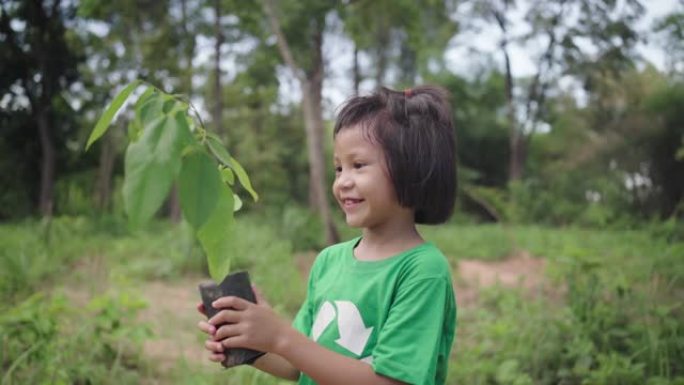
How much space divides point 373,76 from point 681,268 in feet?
46.3

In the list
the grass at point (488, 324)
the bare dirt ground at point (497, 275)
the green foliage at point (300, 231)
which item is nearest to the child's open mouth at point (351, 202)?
the grass at point (488, 324)

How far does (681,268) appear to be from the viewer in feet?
10.5

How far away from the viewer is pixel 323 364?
0.92m

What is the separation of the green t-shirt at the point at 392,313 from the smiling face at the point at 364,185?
7cm

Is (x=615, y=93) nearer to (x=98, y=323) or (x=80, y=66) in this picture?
(x=80, y=66)

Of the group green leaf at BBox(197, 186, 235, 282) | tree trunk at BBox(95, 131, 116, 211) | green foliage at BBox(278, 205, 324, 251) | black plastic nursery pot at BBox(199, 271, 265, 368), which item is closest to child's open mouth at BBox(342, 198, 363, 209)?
black plastic nursery pot at BBox(199, 271, 265, 368)

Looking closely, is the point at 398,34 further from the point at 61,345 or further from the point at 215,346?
the point at 215,346

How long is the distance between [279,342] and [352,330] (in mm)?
178

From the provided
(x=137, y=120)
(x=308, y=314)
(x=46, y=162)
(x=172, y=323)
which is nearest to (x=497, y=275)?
(x=172, y=323)

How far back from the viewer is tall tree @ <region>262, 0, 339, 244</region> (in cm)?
578

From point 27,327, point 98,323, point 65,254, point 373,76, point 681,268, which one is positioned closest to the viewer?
point 27,327

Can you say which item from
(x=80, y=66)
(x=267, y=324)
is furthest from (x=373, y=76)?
(x=267, y=324)

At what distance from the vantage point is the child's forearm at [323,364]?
900mm

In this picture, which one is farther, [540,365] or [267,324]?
[540,365]
